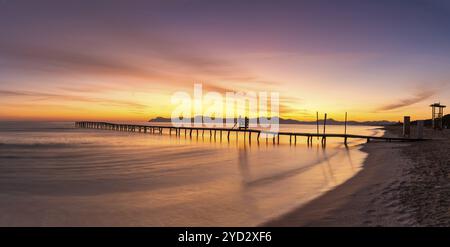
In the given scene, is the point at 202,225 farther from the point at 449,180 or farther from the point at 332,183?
the point at 449,180

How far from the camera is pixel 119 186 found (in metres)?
11.2

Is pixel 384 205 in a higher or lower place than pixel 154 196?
higher

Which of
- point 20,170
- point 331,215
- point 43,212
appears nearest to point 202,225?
point 331,215

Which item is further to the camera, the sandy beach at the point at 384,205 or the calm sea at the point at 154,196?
the calm sea at the point at 154,196

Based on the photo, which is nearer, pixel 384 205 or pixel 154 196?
pixel 384 205

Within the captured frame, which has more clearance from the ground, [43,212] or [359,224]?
[359,224]

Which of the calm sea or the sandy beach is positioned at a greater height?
the sandy beach

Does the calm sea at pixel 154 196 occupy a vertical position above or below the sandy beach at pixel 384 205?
below

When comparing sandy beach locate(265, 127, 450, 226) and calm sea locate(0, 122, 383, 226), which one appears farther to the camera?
calm sea locate(0, 122, 383, 226)
